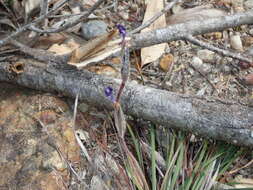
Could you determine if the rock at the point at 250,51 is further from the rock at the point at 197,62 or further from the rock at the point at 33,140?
the rock at the point at 33,140

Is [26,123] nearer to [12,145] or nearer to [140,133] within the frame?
[12,145]

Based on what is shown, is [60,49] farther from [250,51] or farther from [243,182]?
[243,182]

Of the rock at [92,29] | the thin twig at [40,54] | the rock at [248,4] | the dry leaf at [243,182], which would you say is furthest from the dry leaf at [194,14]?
the dry leaf at [243,182]

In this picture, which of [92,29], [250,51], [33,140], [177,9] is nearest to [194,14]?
[177,9]

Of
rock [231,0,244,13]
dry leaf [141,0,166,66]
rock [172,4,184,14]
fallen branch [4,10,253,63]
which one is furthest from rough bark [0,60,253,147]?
rock [231,0,244,13]

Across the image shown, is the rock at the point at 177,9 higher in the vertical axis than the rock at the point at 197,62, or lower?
higher
